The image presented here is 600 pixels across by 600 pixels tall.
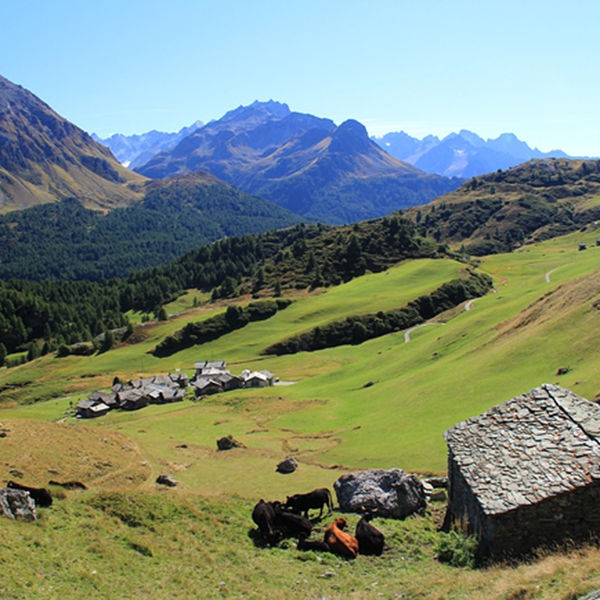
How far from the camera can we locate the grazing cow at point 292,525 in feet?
82.4

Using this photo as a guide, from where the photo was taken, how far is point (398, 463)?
35.7 metres

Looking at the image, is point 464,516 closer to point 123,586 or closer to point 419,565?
point 419,565

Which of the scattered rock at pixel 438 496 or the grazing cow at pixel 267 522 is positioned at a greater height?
the grazing cow at pixel 267 522

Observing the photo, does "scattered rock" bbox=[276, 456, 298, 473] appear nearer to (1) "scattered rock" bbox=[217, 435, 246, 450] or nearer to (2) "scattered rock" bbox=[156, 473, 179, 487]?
(2) "scattered rock" bbox=[156, 473, 179, 487]

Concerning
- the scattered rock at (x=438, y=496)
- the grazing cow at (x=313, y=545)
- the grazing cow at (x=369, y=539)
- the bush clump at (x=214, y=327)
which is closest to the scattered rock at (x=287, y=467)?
the scattered rock at (x=438, y=496)

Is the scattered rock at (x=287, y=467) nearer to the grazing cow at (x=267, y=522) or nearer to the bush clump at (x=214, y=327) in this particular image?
the grazing cow at (x=267, y=522)

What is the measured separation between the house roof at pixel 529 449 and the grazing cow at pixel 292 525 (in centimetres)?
807

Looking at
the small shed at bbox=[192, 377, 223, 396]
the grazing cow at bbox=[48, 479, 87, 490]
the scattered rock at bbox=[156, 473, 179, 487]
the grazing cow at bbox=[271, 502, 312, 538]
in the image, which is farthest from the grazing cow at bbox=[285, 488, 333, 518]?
the small shed at bbox=[192, 377, 223, 396]

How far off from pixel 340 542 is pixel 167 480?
635 inches

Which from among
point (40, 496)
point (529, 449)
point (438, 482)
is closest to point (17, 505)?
point (40, 496)

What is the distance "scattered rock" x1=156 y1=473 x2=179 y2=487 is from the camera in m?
35.1

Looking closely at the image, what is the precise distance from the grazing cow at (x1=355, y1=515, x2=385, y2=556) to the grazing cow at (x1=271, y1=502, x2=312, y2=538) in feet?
8.82

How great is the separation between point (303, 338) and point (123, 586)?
13147cm

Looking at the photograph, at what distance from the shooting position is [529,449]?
22484mm
